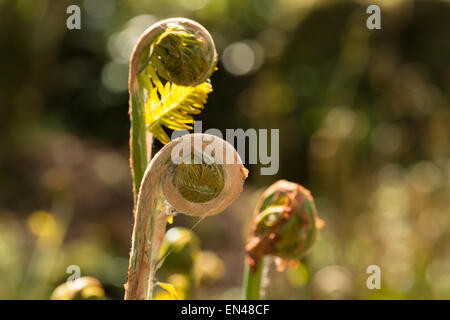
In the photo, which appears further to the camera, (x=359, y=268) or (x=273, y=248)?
(x=359, y=268)

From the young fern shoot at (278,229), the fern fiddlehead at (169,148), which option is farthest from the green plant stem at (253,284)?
the fern fiddlehead at (169,148)

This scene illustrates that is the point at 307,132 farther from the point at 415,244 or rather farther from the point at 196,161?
the point at 196,161

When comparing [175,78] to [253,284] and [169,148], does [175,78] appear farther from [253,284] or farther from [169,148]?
[253,284]

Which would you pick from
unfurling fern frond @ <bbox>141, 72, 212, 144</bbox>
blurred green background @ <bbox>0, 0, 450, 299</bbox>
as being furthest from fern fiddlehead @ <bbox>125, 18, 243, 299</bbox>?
blurred green background @ <bbox>0, 0, 450, 299</bbox>

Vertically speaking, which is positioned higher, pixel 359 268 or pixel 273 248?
pixel 359 268

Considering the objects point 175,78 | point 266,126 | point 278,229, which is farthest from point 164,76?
point 266,126

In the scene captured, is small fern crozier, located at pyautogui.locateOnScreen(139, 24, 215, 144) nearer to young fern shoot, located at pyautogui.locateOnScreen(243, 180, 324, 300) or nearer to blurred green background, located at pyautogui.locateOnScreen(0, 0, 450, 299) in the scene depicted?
young fern shoot, located at pyautogui.locateOnScreen(243, 180, 324, 300)

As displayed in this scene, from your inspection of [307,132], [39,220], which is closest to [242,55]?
[307,132]

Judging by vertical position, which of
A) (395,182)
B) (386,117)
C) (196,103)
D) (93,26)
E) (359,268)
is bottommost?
(196,103)
